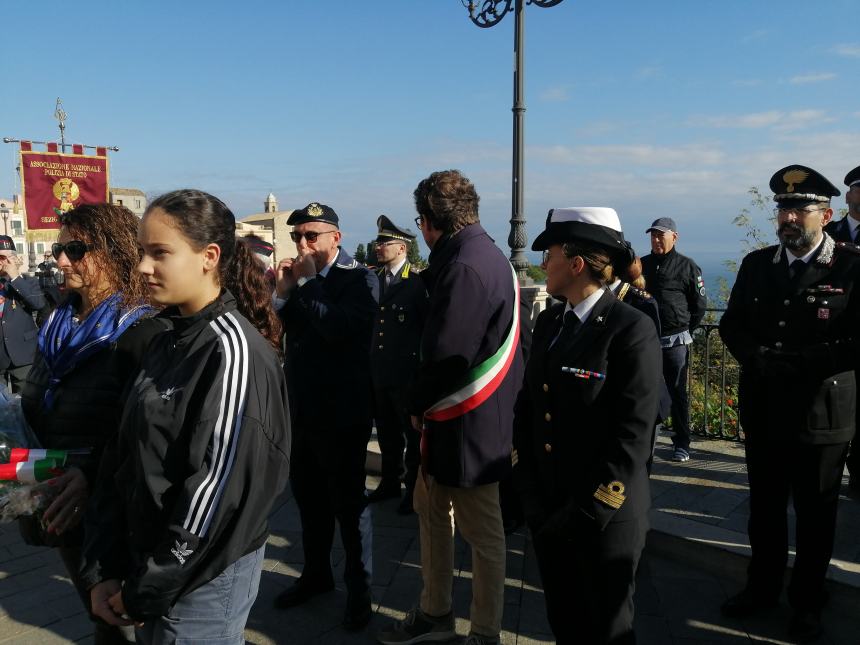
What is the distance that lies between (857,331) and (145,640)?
124 inches

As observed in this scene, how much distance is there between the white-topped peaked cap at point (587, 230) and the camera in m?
2.38

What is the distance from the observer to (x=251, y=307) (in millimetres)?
2711

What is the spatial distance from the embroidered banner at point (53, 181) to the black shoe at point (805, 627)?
1489 centimetres

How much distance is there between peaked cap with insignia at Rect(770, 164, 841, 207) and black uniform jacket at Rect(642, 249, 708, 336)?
2.43 meters

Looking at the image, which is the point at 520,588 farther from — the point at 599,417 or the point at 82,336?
the point at 82,336

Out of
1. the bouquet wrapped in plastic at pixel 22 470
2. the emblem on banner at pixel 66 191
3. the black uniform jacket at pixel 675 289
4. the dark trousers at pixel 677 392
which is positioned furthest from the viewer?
the emblem on banner at pixel 66 191

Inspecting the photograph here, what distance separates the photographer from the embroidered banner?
1408 cm

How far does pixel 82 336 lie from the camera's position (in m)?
2.32

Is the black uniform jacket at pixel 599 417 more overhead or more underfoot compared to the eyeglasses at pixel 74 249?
more underfoot

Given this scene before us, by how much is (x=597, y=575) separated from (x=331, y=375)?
1585mm

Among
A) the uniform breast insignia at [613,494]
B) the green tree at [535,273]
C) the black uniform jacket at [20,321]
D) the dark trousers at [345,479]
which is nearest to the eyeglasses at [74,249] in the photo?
the dark trousers at [345,479]

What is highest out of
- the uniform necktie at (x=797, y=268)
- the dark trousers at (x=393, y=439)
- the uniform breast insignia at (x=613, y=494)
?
the uniform necktie at (x=797, y=268)

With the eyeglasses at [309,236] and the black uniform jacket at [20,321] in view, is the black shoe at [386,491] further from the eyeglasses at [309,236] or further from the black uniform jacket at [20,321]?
the black uniform jacket at [20,321]

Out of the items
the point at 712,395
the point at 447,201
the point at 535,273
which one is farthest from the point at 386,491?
the point at 535,273
